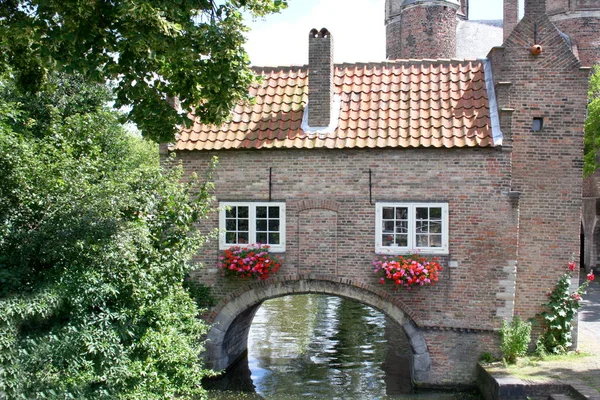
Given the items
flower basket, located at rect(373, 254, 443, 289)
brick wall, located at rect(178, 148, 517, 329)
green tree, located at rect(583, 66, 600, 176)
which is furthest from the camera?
green tree, located at rect(583, 66, 600, 176)

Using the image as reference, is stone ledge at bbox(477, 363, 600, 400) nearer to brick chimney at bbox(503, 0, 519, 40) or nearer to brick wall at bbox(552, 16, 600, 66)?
brick chimney at bbox(503, 0, 519, 40)

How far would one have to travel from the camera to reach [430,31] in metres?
36.2

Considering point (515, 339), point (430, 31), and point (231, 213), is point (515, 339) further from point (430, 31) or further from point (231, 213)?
point (430, 31)

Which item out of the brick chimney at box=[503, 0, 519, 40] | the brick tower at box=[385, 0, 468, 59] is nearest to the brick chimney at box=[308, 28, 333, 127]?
the brick chimney at box=[503, 0, 519, 40]

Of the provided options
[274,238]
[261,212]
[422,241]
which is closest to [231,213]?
[261,212]

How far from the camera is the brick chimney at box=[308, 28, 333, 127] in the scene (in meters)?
13.9

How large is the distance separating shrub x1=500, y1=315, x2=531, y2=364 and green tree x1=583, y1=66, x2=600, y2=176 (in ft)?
47.8

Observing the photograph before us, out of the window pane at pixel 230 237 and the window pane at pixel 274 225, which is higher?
the window pane at pixel 274 225

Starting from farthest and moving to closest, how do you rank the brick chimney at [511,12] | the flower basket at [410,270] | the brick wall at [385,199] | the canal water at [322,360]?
the brick chimney at [511,12], the canal water at [322,360], the brick wall at [385,199], the flower basket at [410,270]

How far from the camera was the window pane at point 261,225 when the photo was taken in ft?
45.2

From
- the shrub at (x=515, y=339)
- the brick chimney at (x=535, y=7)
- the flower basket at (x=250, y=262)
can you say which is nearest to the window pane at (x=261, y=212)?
the flower basket at (x=250, y=262)

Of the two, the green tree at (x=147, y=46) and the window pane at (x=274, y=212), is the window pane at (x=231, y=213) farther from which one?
the green tree at (x=147, y=46)

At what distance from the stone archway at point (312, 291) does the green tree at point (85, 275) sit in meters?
3.14

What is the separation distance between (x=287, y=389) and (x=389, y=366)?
2966 mm
